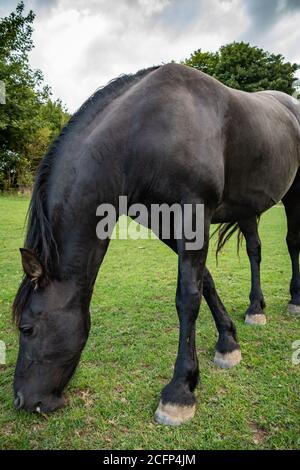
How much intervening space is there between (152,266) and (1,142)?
22.3 metres

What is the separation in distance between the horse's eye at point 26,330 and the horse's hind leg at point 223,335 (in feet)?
4.84

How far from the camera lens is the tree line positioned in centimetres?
2395

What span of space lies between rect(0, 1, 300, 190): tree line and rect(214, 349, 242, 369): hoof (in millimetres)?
20147

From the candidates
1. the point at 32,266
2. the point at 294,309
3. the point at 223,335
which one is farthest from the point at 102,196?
the point at 294,309

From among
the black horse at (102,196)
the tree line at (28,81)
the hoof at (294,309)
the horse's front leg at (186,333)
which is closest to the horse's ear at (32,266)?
the black horse at (102,196)

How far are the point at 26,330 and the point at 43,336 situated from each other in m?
0.11

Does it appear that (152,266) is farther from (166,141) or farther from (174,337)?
(166,141)

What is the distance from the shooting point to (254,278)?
3963mm

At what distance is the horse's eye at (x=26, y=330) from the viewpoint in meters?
2.10

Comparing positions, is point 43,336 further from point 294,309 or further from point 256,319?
point 294,309

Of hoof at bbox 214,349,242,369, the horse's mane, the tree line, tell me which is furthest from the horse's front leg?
the tree line

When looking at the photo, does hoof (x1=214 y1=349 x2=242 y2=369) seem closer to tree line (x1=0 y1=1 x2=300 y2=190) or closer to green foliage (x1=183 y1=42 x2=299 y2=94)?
tree line (x1=0 y1=1 x2=300 y2=190)

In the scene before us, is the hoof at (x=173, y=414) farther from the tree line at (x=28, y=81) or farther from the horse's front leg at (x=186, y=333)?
the tree line at (x=28, y=81)
